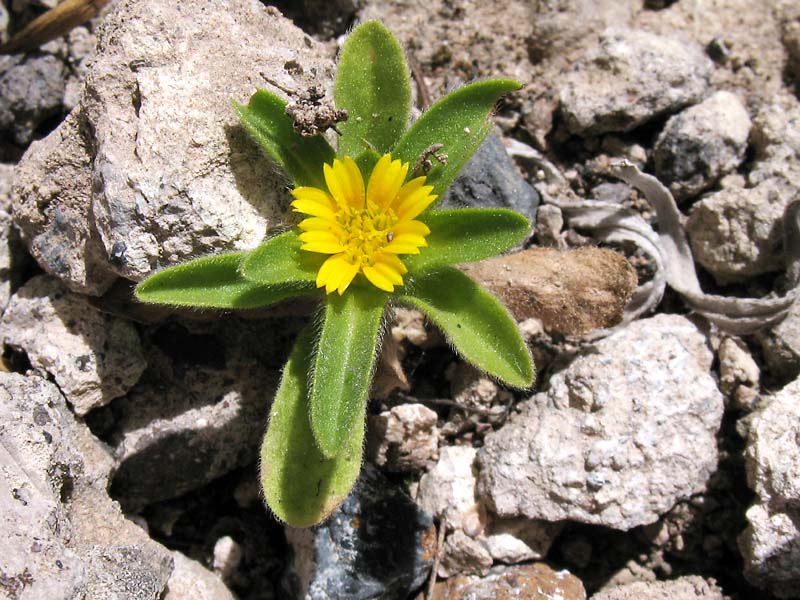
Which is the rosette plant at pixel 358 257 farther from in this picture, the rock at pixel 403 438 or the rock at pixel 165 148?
the rock at pixel 403 438

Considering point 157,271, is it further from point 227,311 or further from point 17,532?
point 17,532

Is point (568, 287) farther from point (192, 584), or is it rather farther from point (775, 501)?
point (192, 584)

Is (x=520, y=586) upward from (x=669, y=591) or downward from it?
upward

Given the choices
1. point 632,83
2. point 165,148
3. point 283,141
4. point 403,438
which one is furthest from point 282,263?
point 632,83

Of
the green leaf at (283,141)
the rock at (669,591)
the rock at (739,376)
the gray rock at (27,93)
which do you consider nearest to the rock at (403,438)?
the rock at (669,591)

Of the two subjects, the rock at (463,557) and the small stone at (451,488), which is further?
the small stone at (451,488)

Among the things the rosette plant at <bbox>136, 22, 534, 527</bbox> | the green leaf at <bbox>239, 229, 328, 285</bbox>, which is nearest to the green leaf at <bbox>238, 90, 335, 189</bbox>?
the rosette plant at <bbox>136, 22, 534, 527</bbox>

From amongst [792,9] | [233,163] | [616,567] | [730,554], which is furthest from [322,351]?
[792,9]
